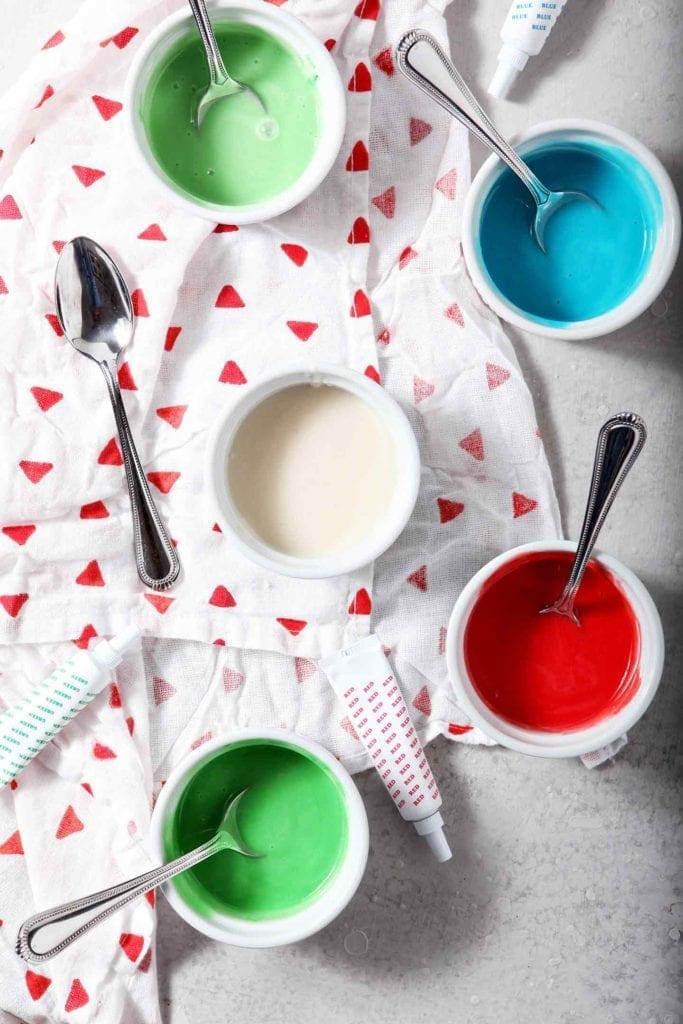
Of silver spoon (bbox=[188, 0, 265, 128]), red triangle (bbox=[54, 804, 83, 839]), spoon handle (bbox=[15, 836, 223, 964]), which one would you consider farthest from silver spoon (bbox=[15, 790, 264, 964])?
silver spoon (bbox=[188, 0, 265, 128])

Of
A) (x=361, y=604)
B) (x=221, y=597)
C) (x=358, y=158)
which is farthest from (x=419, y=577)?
(x=358, y=158)

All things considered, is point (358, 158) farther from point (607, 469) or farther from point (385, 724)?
point (385, 724)

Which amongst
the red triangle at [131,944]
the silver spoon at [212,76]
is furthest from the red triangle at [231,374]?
the red triangle at [131,944]

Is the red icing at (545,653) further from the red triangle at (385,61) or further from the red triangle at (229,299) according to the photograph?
the red triangle at (385,61)

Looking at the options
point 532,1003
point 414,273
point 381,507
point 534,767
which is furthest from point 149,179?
point 532,1003

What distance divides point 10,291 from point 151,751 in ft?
1.49

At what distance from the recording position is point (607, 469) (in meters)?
0.78

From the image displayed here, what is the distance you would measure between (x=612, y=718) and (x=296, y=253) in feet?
1.70

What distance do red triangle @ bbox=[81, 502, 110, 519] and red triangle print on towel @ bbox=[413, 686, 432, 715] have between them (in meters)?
0.34

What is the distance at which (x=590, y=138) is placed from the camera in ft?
2.97

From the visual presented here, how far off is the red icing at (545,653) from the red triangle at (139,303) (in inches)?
16.2

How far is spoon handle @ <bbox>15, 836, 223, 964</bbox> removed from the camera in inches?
31.3

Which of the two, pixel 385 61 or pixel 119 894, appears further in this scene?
pixel 385 61

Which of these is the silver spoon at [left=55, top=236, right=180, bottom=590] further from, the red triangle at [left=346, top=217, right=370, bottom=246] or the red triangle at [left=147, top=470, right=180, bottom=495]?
the red triangle at [left=346, top=217, right=370, bottom=246]
